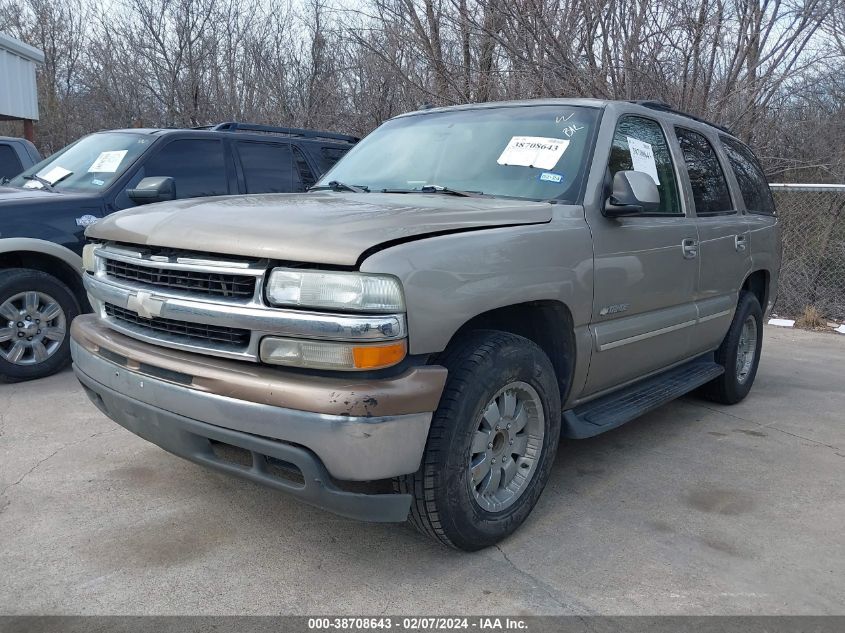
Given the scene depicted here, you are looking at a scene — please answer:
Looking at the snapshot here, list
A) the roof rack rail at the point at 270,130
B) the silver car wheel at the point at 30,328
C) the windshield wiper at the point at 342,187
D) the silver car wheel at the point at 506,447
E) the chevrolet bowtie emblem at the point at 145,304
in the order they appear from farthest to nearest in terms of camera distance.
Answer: the roof rack rail at the point at 270,130
the silver car wheel at the point at 30,328
the windshield wiper at the point at 342,187
the silver car wheel at the point at 506,447
the chevrolet bowtie emblem at the point at 145,304

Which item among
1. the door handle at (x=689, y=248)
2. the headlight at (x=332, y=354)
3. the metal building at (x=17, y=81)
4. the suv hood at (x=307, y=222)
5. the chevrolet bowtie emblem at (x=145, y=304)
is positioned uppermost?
the metal building at (x=17, y=81)

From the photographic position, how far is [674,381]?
14.8 ft

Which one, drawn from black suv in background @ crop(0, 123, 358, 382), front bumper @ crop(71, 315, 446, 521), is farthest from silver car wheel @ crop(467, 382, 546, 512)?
black suv in background @ crop(0, 123, 358, 382)

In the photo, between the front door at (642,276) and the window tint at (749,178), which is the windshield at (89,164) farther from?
the window tint at (749,178)

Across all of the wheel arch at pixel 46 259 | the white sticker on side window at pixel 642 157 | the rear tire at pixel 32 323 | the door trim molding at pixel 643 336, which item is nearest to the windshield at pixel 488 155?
the white sticker on side window at pixel 642 157

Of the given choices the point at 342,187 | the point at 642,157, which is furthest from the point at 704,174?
the point at 342,187

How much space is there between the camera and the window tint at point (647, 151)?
385 centimetres

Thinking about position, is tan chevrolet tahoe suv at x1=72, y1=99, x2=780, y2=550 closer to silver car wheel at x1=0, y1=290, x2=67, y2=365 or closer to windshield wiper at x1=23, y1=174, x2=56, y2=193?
silver car wheel at x1=0, y1=290, x2=67, y2=365

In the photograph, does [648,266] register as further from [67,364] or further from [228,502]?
[67,364]

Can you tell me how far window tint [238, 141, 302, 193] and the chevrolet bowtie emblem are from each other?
12.8ft

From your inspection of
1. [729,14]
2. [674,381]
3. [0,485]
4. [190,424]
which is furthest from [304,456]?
[729,14]

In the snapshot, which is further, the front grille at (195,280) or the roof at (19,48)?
the roof at (19,48)

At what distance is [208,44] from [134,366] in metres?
18.2

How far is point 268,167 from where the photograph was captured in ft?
22.8
